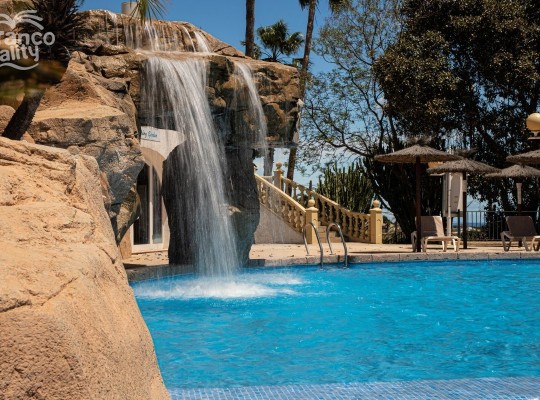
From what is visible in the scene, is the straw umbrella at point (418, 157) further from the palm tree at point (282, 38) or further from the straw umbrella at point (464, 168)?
the palm tree at point (282, 38)

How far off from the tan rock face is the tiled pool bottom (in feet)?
→ 5.37

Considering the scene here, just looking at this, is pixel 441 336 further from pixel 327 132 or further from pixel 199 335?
pixel 327 132

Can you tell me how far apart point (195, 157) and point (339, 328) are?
5932 millimetres

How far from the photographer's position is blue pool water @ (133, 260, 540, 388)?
607 cm

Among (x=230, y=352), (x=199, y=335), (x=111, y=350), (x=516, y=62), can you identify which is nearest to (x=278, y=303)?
(x=199, y=335)

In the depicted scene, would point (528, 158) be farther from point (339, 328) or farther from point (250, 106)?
point (339, 328)

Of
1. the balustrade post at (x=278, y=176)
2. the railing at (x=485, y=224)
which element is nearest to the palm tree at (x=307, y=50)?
the balustrade post at (x=278, y=176)

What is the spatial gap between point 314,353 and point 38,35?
16.2 feet

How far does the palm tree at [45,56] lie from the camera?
757 cm

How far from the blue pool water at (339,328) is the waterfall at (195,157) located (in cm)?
77

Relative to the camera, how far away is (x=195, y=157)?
13.1 metres

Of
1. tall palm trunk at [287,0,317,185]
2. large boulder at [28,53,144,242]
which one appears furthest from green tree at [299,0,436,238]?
large boulder at [28,53,144,242]

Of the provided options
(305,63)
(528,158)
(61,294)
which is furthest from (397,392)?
(305,63)

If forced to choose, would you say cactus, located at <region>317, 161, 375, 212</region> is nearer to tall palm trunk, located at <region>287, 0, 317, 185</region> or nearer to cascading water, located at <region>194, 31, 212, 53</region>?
tall palm trunk, located at <region>287, 0, 317, 185</region>
